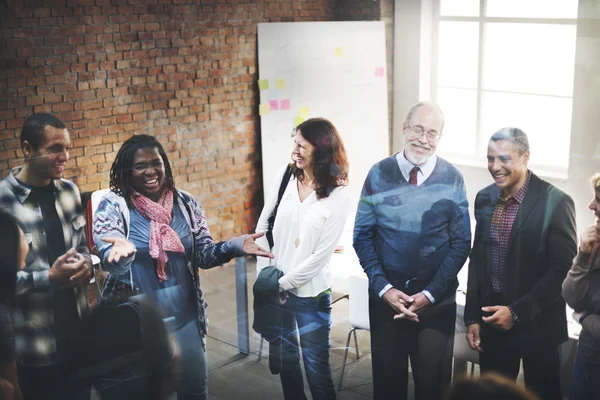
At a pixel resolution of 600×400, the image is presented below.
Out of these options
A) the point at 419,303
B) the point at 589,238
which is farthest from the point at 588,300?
the point at 419,303

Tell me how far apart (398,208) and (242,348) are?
1.00 m

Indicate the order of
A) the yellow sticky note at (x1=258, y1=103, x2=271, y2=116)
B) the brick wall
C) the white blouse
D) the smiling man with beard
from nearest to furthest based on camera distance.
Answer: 1. the brick wall
2. the smiling man with beard
3. the white blouse
4. the yellow sticky note at (x1=258, y1=103, x2=271, y2=116)

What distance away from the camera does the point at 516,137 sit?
306 centimetres

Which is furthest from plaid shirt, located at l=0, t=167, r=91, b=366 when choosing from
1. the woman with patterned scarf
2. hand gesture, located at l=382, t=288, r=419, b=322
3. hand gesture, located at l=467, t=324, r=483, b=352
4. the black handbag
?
hand gesture, located at l=467, t=324, r=483, b=352

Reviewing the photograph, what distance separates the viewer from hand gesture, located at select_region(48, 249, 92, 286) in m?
3.08

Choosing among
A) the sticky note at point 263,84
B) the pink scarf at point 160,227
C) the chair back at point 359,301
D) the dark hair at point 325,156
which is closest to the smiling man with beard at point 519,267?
the chair back at point 359,301

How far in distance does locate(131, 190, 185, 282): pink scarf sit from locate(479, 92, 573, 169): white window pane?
1353mm

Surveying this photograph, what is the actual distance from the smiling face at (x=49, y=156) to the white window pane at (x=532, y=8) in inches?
73.1

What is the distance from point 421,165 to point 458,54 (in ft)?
1.65

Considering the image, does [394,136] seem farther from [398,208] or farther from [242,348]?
[242,348]

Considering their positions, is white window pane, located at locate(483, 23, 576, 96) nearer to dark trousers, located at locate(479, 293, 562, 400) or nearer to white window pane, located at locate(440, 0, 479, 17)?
white window pane, located at locate(440, 0, 479, 17)

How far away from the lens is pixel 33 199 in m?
2.99

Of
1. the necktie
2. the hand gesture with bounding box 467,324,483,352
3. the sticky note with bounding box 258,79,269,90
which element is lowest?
the hand gesture with bounding box 467,324,483,352

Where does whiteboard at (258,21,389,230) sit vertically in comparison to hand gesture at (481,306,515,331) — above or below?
above
